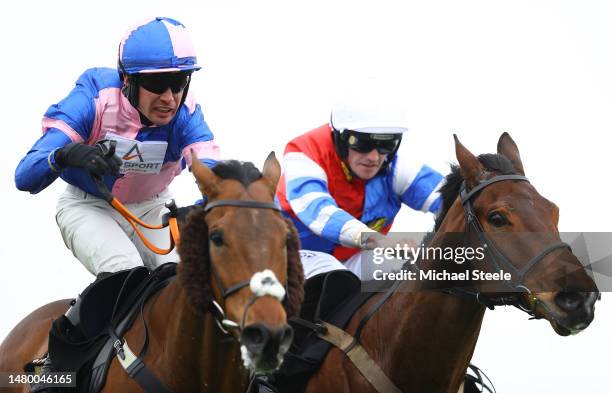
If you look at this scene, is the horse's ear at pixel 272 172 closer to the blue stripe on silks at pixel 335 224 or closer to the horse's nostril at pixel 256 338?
the horse's nostril at pixel 256 338

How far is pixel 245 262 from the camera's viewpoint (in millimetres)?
3967

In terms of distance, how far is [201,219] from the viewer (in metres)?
4.23

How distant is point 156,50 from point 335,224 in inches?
47.3

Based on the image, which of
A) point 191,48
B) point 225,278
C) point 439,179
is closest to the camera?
point 225,278

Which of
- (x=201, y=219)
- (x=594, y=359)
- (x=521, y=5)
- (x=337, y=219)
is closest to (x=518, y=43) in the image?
(x=521, y=5)

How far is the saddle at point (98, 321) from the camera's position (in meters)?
4.87

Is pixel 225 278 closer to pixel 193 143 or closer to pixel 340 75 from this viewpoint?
pixel 193 143

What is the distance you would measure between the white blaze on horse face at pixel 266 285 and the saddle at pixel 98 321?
3.26 ft

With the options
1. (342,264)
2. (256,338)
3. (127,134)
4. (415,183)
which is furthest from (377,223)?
(256,338)

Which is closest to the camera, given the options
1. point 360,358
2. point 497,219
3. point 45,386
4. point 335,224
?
point 497,219

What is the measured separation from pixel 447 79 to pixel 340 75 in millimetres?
881

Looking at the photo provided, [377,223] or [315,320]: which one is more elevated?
[377,223]

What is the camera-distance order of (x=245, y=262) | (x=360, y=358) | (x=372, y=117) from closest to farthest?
1. (x=245, y=262)
2. (x=360, y=358)
3. (x=372, y=117)

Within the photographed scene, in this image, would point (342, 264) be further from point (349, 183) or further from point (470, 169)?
point (470, 169)
